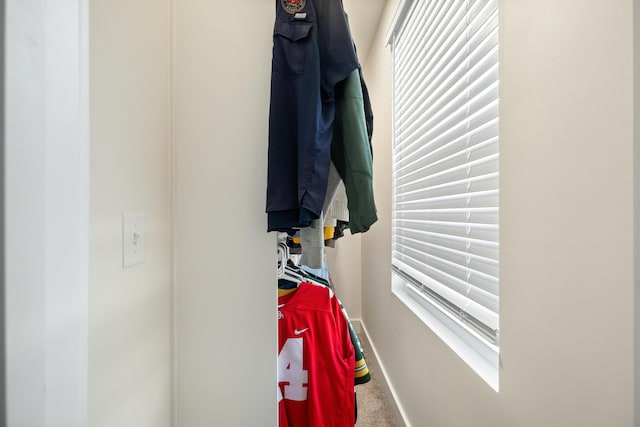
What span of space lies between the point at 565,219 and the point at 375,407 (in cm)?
155

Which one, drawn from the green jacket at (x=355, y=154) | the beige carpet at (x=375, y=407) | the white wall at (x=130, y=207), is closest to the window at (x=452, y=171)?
the green jacket at (x=355, y=154)

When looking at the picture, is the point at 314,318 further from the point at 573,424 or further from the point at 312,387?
the point at 573,424

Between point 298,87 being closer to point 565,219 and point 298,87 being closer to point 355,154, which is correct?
point 355,154

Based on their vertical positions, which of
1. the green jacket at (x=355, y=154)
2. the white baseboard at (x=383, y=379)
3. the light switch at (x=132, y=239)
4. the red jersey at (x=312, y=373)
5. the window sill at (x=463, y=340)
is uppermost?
the green jacket at (x=355, y=154)

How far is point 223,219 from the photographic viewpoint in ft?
2.61

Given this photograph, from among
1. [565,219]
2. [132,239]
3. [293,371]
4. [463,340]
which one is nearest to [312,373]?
[293,371]

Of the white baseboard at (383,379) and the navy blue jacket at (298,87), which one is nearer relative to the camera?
the navy blue jacket at (298,87)

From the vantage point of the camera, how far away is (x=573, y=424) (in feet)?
1.72

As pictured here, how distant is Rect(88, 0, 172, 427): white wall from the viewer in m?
0.46

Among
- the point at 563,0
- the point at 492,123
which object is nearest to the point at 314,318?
the point at 492,123

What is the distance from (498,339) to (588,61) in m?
0.70

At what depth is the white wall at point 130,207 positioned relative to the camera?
0.46 meters

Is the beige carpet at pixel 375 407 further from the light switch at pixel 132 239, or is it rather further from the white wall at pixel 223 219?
the light switch at pixel 132 239

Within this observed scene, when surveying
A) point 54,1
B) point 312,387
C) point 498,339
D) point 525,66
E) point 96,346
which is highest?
point 525,66
